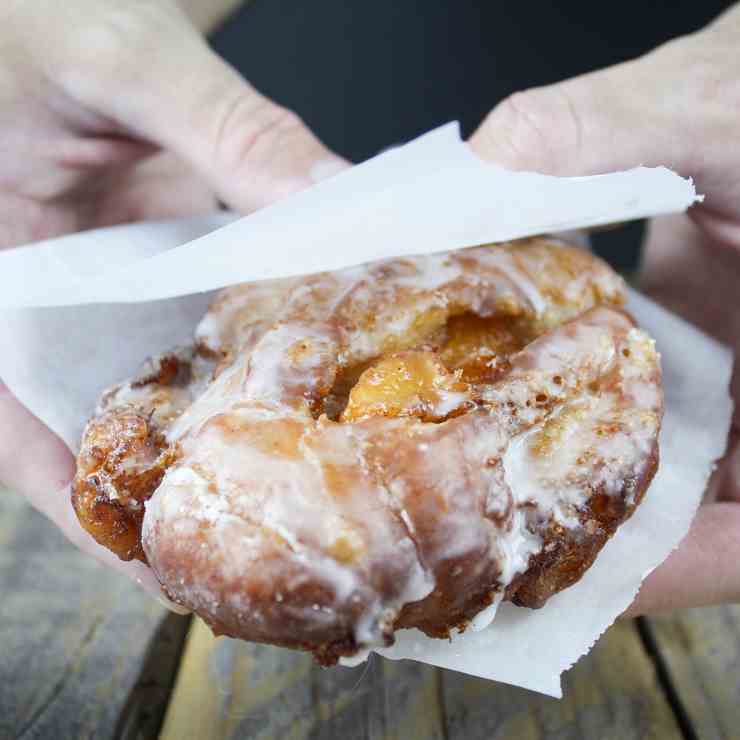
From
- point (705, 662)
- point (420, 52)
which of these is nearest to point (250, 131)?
point (705, 662)

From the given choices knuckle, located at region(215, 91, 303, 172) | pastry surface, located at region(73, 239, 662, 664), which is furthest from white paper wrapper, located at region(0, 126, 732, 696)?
knuckle, located at region(215, 91, 303, 172)

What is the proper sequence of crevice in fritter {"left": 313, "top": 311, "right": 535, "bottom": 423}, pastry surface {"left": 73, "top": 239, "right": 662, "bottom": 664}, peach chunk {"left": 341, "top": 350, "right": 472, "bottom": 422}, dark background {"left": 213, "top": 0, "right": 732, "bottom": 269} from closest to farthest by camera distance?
1. pastry surface {"left": 73, "top": 239, "right": 662, "bottom": 664}
2. peach chunk {"left": 341, "top": 350, "right": 472, "bottom": 422}
3. crevice in fritter {"left": 313, "top": 311, "right": 535, "bottom": 423}
4. dark background {"left": 213, "top": 0, "right": 732, "bottom": 269}

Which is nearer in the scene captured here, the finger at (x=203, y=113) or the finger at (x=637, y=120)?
the finger at (x=637, y=120)

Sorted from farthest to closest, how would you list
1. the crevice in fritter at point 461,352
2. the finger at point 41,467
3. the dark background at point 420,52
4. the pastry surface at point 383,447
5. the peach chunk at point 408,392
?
the dark background at point 420,52
the finger at point 41,467
the crevice in fritter at point 461,352
the peach chunk at point 408,392
the pastry surface at point 383,447

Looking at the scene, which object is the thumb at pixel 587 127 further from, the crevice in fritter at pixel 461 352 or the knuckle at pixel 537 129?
the crevice in fritter at pixel 461 352

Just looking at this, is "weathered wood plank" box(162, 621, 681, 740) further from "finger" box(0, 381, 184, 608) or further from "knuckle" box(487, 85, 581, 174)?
"knuckle" box(487, 85, 581, 174)

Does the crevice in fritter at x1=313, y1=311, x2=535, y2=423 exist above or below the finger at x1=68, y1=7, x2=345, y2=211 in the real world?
below

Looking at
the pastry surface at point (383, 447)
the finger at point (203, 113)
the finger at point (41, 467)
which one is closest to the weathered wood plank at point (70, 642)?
the finger at point (41, 467)
